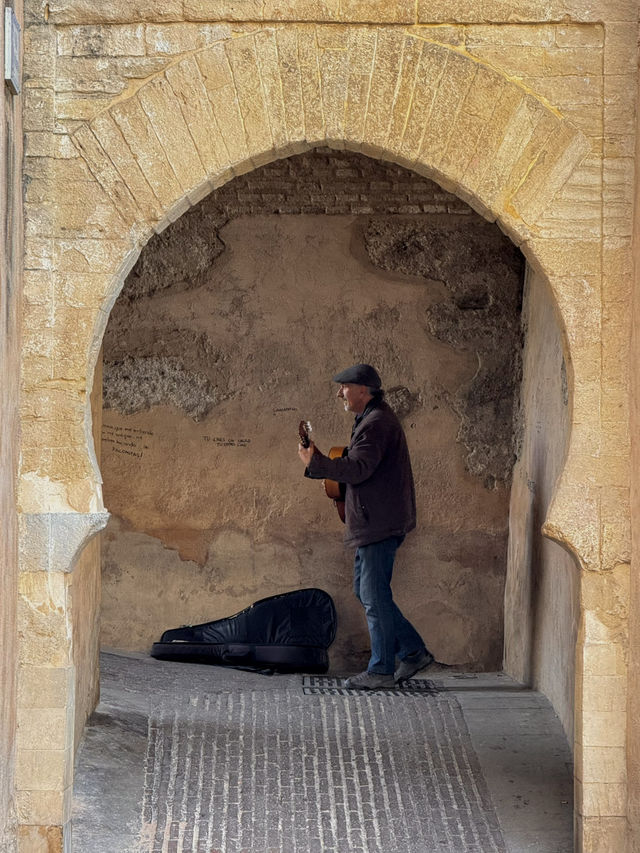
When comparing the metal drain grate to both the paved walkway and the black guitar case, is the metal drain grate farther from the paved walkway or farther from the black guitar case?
the black guitar case

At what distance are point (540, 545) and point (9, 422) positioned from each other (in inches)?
148

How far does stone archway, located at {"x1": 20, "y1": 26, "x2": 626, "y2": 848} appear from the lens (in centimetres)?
469

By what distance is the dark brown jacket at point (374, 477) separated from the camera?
7.23m

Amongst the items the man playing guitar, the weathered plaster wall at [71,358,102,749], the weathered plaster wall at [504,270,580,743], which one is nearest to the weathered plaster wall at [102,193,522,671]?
the weathered plaster wall at [504,270,580,743]

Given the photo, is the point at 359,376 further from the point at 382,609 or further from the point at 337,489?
the point at 382,609

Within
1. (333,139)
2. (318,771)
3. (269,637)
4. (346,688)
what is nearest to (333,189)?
(269,637)

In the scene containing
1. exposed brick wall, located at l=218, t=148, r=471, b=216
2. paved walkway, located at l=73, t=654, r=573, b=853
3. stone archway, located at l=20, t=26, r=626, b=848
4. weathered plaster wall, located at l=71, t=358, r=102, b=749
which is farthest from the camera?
exposed brick wall, located at l=218, t=148, r=471, b=216

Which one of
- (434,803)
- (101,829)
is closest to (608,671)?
(434,803)

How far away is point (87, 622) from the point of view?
19.8 ft

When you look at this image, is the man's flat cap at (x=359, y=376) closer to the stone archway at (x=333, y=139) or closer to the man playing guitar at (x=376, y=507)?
the man playing guitar at (x=376, y=507)

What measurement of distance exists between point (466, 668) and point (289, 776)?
2816mm

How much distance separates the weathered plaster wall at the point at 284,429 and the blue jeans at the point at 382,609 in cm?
86

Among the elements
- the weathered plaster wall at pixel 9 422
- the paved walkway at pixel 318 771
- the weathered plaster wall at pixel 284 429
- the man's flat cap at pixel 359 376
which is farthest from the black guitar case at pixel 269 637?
the weathered plaster wall at pixel 9 422

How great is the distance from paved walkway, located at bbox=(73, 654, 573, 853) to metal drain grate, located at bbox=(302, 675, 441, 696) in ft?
0.08
